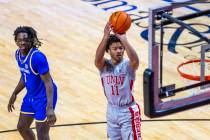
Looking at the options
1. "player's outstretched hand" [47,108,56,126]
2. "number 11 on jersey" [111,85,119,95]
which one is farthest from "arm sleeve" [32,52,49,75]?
"number 11 on jersey" [111,85,119,95]

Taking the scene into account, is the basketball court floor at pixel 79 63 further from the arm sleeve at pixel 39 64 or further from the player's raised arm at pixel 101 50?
the arm sleeve at pixel 39 64

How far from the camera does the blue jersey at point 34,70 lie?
6203 mm

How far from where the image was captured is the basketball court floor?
798 centimetres

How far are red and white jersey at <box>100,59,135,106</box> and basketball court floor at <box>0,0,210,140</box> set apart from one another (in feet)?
3.48

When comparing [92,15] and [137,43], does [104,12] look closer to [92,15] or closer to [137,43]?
[92,15]

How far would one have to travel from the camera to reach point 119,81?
234 inches

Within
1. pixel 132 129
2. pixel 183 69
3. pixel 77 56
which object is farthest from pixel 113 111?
pixel 77 56

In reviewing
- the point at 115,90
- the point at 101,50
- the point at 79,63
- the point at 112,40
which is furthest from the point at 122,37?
the point at 79,63

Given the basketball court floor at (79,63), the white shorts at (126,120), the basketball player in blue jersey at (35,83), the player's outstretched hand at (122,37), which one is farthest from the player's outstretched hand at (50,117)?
the basketball court floor at (79,63)

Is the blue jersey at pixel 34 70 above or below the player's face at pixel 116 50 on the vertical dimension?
below

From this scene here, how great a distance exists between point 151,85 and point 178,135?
225 cm

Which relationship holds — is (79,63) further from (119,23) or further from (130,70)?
(119,23)

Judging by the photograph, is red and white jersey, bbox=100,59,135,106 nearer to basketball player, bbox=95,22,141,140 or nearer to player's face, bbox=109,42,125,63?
basketball player, bbox=95,22,141,140

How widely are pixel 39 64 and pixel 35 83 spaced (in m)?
0.25
